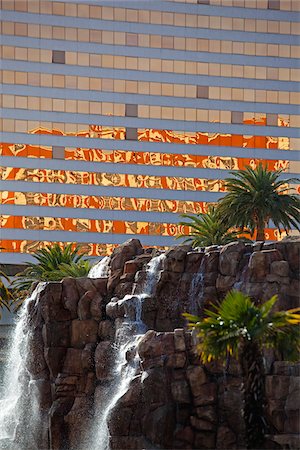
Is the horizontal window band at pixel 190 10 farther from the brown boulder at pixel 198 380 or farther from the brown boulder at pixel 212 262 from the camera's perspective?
the brown boulder at pixel 198 380

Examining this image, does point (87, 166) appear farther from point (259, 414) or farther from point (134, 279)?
point (259, 414)

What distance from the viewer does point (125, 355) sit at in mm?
45906

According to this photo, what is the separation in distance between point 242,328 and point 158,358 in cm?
1153

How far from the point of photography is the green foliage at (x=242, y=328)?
31062mm

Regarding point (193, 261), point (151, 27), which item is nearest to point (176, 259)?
point (193, 261)

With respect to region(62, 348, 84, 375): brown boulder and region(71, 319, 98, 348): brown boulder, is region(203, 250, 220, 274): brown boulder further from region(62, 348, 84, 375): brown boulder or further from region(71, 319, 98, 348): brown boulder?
region(62, 348, 84, 375): brown boulder

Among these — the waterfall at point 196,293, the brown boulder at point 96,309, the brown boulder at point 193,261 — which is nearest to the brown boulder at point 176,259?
the brown boulder at point 193,261

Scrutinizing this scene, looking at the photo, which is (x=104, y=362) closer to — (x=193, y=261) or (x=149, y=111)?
(x=193, y=261)

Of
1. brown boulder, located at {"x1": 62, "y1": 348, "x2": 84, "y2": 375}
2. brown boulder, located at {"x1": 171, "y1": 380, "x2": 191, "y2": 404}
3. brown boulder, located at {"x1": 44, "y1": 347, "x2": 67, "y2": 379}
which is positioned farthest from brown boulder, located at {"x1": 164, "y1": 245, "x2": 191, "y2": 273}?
brown boulder, located at {"x1": 171, "y1": 380, "x2": 191, "y2": 404}

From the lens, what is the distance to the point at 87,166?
11700 centimetres

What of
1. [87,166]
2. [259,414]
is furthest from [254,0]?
[259,414]

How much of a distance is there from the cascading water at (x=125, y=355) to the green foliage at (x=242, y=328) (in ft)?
41.0

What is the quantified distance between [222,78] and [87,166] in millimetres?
19396

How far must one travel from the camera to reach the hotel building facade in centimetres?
11600
